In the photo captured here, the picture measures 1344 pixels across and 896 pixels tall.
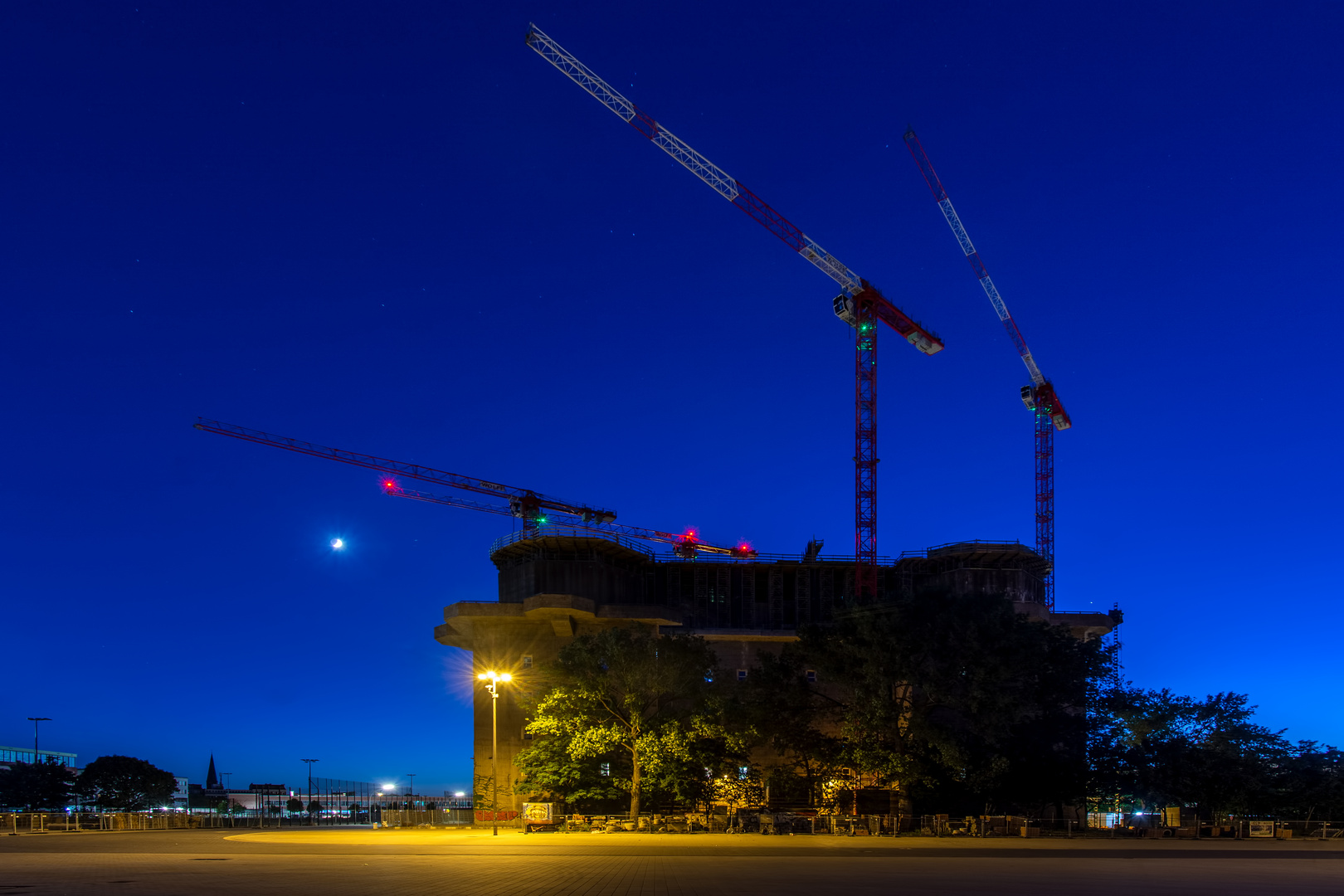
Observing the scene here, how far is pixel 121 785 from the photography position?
94125mm

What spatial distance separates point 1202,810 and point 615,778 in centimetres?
3287

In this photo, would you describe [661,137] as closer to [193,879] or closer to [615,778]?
[615,778]

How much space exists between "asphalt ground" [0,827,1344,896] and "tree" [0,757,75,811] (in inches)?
2308

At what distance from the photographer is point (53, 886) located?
72.5ft

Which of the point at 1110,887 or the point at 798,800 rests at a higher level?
the point at 1110,887

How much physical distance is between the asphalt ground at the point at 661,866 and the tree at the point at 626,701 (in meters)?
6.21

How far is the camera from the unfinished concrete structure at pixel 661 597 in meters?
70.5

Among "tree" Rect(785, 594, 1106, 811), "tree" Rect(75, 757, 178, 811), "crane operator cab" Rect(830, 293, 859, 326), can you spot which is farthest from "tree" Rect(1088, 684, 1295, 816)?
"tree" Rect(75, 757, 178, 811)

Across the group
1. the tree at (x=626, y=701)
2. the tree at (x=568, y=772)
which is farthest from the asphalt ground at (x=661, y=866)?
the tree at (x=568, y=772)

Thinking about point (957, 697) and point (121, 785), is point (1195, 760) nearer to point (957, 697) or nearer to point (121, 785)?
point (957, 697)

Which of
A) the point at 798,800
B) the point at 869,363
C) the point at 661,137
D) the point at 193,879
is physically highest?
the point at 661,137

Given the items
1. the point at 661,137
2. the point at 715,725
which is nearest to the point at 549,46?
the point at 661,137

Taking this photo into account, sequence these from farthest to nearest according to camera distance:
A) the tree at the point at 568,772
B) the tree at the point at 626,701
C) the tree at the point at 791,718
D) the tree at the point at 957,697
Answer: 1. the tree at the point at 791,718
2. the tree at the point at 568,772
3. the tree at the point at 626,701
4. the tree at the point at 957,697

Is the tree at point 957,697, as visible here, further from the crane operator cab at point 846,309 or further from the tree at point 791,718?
the crane operator cab at point 846,309
